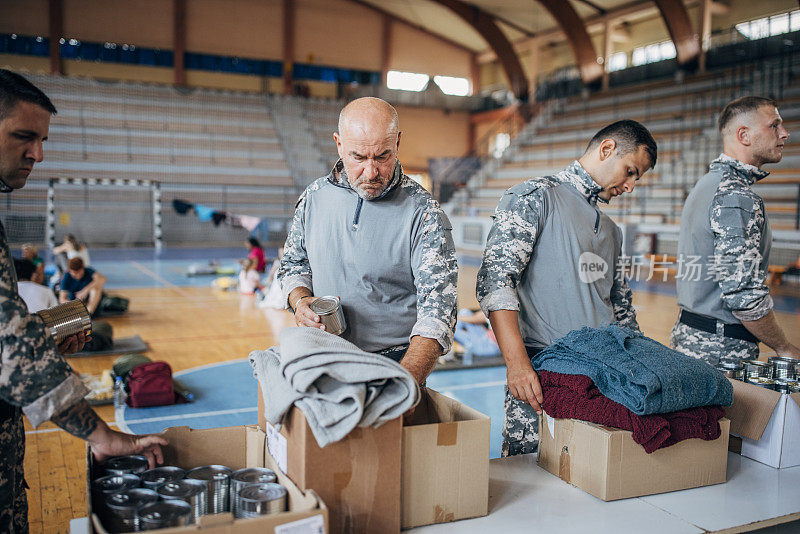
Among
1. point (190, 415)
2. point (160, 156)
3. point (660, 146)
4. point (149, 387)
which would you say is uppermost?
point (660, 146)

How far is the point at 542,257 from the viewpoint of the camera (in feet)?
7.13

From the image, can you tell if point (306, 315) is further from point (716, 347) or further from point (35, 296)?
point (35, 296)

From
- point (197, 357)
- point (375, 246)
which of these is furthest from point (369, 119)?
point (197, 357)

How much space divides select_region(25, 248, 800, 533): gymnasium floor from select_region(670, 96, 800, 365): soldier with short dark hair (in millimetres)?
1815

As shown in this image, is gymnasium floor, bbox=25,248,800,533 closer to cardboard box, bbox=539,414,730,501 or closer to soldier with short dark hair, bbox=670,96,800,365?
soldier with short dark hair, bbox=670,96,800,365

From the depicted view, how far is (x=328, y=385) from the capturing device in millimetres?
1293

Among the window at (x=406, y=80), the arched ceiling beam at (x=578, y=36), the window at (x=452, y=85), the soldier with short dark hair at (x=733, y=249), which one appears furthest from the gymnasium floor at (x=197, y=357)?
the window at (x=452, y=85)

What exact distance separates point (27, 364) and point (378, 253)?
0.97m

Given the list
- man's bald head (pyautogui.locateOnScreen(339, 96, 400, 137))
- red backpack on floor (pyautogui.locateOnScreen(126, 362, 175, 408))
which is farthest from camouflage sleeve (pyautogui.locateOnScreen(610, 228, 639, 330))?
red backpack on floor (pyautogui.locateOnScreen(126, 362, 175, 408))

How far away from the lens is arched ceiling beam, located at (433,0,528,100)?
842 inches

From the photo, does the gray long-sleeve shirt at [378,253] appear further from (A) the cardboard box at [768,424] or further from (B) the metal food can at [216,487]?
(A) the cardboard box at [768,424]

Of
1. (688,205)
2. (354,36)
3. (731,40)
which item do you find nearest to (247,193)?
(354,36)

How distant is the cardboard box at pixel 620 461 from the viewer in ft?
5.24

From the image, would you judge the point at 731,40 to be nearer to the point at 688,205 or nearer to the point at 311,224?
the point at 688,205
